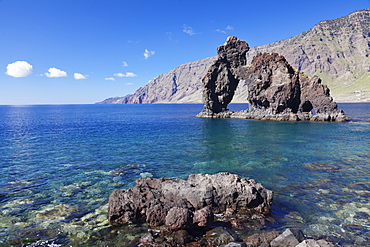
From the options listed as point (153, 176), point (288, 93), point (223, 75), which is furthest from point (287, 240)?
point (223, 75)

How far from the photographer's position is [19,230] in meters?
14.2

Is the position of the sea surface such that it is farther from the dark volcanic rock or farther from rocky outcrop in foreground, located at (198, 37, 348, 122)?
rocky outcrop in foreground, located at (198, 37, 348, 122)

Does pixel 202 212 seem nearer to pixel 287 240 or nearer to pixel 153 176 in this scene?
pixel 287 240

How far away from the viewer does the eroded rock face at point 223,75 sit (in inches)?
4190

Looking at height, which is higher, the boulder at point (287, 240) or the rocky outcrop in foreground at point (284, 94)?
the rocky outcrop in foreground at point (284, 94)

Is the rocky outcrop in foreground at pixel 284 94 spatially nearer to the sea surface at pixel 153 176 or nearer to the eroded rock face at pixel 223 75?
the eroded rock face at pixel 223 75

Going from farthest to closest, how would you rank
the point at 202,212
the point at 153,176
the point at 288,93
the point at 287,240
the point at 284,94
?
the point at 284,94 → the point at 288,93 → the point at 153,176 → the point at 202,212 → the point at 287,240

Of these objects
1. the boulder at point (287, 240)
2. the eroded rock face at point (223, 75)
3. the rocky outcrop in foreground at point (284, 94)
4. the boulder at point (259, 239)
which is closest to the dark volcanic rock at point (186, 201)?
the boulder at point (259, 239)

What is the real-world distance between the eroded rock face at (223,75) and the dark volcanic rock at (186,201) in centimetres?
9123

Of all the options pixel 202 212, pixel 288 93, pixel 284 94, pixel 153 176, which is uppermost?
pixel 288 93

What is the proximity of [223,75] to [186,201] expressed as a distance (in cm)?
9710

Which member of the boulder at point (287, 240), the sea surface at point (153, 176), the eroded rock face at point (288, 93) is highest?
the eroded rock face at point (288, 93)

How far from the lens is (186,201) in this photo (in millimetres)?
15656

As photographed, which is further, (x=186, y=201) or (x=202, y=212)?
(x=186, y=201)
